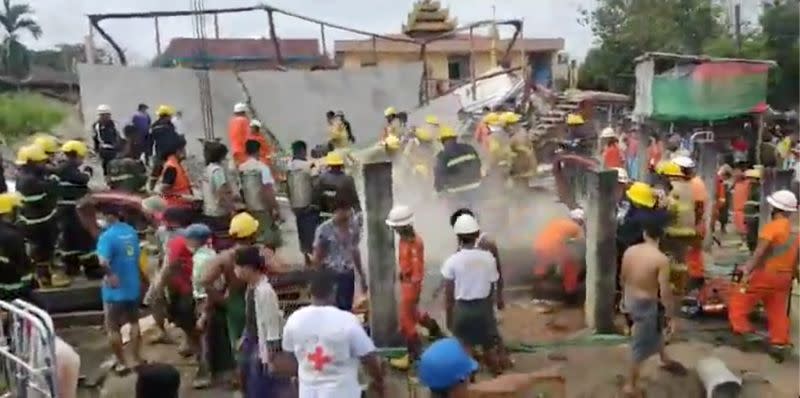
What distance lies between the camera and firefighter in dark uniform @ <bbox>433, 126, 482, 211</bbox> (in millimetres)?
11125

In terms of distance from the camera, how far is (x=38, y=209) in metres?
9.38

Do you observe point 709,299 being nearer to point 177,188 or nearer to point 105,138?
point 177,188

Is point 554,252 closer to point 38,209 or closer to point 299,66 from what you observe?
point 38,209

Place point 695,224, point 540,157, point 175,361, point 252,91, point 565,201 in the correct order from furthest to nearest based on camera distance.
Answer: point 252,91 → point 540,157 → point 565,201 → point 695,224 → point 175,361

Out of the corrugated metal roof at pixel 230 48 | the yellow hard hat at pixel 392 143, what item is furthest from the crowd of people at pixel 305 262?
the corrugated metal roof at pixel 230 48

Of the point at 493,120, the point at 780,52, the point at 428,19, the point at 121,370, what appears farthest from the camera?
the point at 428,19

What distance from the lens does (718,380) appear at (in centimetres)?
687

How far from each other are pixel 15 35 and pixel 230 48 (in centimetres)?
2643

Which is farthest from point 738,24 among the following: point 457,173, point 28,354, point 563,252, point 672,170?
point 28,354

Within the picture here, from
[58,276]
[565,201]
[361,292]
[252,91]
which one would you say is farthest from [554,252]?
[252,91]

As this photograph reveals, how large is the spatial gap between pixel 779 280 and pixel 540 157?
8973 millimetres

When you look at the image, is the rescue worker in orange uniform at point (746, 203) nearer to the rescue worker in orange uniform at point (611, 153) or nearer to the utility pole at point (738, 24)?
the rescue worker in orange uniform at point (611, 153)

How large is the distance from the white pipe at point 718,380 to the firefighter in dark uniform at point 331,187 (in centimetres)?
360

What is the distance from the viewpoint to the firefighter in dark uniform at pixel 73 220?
9.57 metres
